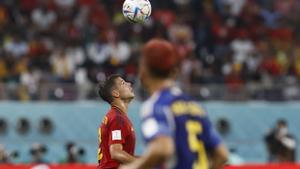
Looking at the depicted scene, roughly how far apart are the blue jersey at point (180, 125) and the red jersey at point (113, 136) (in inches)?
117

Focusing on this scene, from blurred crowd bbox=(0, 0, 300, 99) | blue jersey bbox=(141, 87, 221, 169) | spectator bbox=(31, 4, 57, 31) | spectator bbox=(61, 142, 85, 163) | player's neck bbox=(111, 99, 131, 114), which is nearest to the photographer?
blue jersey bbox=(141, 87, 221, 169)

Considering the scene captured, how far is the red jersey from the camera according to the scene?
9016 mm

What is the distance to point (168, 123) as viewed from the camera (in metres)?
5.80

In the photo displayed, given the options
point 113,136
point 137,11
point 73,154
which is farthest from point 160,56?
point 73,154

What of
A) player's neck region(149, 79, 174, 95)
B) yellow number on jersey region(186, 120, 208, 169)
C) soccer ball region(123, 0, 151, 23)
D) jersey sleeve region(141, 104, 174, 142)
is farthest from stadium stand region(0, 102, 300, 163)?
jersey sleeve region(141, 104, 174, 142)

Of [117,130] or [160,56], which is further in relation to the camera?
[117,130]

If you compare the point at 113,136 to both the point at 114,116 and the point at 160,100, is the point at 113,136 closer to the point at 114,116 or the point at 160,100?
the point at 114,116

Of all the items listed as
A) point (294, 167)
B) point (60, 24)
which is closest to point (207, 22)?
point (60, 24)

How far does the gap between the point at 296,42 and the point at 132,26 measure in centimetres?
413

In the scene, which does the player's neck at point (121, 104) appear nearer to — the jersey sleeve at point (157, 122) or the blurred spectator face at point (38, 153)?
the jersey sleeve at point (157, 122)

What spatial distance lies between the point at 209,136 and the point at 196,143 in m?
0.14

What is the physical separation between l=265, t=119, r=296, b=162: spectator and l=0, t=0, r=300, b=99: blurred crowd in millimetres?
2095

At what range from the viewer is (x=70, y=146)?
56.6 ft

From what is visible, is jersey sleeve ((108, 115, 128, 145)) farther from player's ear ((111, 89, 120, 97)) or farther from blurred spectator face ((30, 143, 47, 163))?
blurred spectator face ((30, 143, 47, 163))
